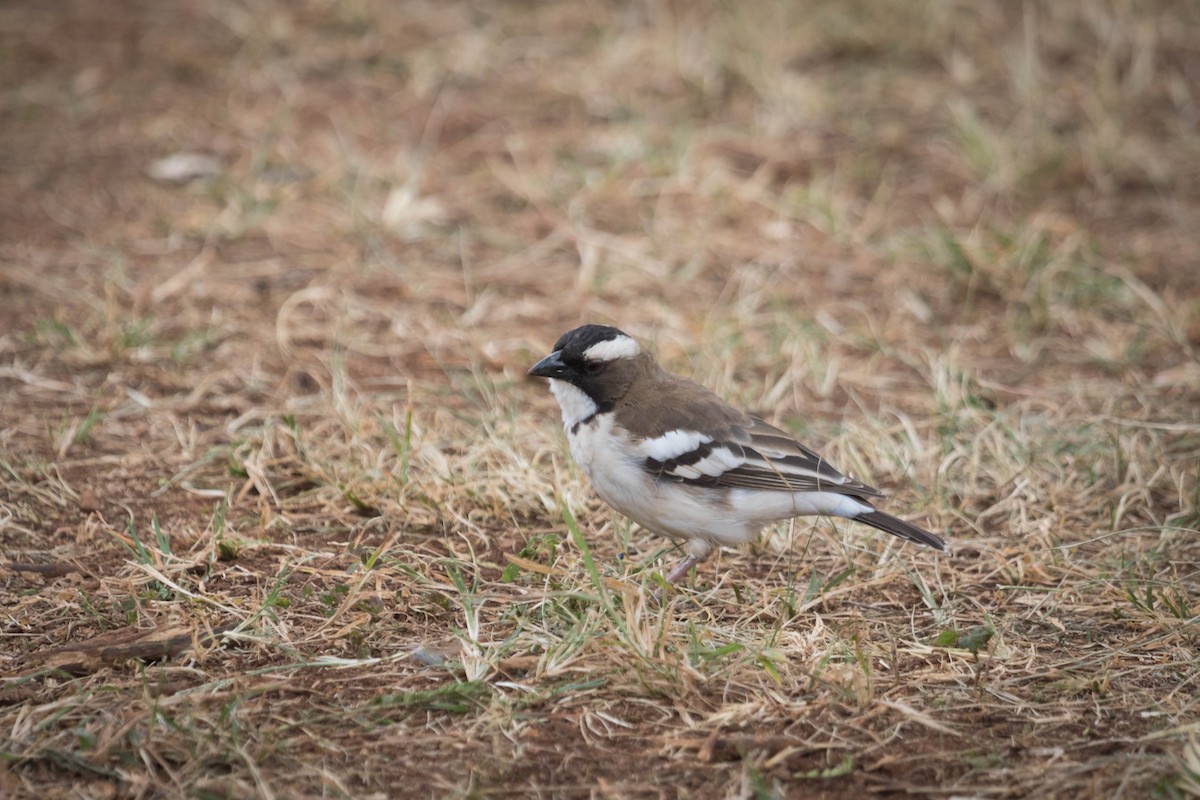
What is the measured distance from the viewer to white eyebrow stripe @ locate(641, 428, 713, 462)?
4750mm

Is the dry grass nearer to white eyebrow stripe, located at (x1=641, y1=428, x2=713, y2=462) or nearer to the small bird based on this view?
the small bird

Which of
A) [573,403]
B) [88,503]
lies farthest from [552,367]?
[88,503]

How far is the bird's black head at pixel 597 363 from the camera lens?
5031 mm

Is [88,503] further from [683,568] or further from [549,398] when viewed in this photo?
[683,568]

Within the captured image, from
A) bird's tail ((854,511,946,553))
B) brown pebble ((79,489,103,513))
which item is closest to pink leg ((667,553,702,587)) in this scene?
bird's tail ((854,511,946,553))

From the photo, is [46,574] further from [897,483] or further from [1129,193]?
[1129,193]

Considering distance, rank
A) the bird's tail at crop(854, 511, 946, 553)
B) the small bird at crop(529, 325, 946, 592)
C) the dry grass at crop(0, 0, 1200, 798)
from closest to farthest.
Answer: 1. the dry grass at crop(0, 0, 1200, 798)
2. the bird's tail at crop(854, 511, 946, 553)
3. the small bird at crop(529, 325, 946, 592)

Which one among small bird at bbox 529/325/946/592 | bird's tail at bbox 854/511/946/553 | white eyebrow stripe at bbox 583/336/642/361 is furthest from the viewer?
white eyebrow stripe at bbox 583/336/642/361

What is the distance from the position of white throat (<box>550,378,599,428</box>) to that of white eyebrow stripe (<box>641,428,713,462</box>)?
0.34m

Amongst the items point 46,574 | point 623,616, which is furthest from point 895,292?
point 46,574

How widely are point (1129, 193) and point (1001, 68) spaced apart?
6.55 feet

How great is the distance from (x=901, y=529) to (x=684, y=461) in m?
0.81

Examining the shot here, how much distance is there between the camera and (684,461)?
477cm

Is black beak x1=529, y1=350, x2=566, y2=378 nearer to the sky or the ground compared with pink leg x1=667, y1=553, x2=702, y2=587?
nearer to the sky
